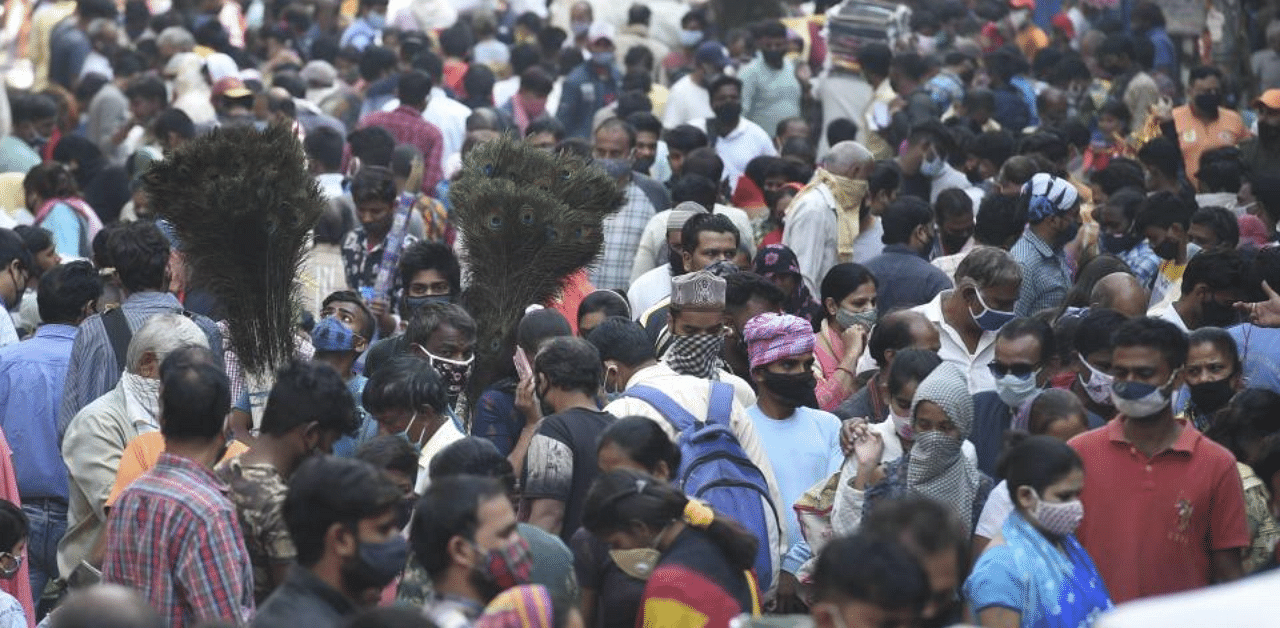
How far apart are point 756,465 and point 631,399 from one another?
463 mm

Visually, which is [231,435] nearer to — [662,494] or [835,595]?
[662,494]

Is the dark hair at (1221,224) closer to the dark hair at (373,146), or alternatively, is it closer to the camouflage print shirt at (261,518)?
the dark hair at (373,146)

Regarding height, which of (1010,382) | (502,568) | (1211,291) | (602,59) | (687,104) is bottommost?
(602,59)

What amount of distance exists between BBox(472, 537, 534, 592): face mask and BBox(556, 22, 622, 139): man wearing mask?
11800 mm

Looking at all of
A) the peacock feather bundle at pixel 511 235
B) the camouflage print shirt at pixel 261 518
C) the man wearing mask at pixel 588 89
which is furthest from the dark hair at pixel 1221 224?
the man wearing mask at pixel 588 89

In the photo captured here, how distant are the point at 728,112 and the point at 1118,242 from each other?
3.82 m

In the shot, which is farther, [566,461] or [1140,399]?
[566,461]

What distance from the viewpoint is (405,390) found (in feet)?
22.1

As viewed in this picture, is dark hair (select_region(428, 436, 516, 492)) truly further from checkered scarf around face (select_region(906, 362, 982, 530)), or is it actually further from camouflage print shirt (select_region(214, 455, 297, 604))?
checkered scarf around face (select_region(906, 362, 982, 530))

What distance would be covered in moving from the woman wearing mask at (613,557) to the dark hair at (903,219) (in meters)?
4.44

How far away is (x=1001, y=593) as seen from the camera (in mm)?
5547

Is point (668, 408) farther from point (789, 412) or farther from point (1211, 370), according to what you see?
point (1211, 370)

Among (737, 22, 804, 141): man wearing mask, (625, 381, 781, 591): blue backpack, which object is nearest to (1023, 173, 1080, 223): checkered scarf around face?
(625, 381, 781, 591): blue backpack

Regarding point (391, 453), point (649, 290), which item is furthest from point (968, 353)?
point (391, 453)
